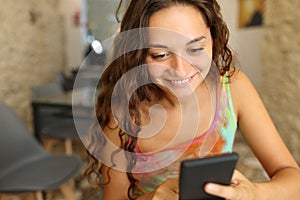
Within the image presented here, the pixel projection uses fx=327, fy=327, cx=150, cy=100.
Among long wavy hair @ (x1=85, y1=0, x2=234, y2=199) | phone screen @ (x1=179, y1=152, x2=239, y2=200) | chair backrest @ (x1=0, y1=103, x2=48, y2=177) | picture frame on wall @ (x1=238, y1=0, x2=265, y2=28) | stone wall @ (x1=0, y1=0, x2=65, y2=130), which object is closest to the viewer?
phone screen @ (x1=179, y1=152, x2=239, y2=200)

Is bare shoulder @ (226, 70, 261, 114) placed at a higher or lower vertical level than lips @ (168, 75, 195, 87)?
lower

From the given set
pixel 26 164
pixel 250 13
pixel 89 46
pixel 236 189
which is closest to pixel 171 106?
pixel 236 189

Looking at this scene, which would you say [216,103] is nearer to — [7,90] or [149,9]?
[149,9]

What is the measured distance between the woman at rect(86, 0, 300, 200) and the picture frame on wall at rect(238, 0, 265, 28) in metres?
3.33

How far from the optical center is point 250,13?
414 cm

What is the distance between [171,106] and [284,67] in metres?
2.14

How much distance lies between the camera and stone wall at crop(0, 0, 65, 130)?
3.35 m

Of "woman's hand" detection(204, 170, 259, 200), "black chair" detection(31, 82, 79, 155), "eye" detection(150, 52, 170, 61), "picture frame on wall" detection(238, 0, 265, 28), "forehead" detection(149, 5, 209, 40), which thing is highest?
"forehead" detection(149, 5, 209, 40)

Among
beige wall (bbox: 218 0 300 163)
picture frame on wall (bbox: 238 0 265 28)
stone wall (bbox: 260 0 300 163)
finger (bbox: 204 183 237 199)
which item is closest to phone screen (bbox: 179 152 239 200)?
finger (bbox: 204 183 237 199)

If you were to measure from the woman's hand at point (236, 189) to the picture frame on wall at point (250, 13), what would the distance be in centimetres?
363

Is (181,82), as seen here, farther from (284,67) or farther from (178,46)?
(284,67)

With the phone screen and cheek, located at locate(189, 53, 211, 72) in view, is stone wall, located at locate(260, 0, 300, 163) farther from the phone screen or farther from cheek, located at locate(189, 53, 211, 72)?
the phone screen

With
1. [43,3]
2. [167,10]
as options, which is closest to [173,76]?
[167,10]

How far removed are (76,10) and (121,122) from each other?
4.88 meters
